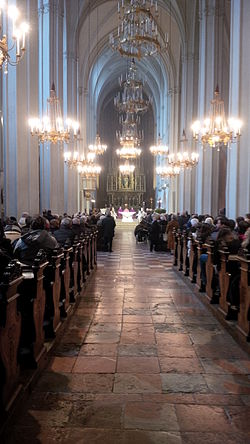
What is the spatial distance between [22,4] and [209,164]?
9.02 m

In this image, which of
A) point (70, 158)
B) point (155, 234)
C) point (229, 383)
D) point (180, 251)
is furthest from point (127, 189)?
point (229, 383)

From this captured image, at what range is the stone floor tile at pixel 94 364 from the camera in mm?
4410

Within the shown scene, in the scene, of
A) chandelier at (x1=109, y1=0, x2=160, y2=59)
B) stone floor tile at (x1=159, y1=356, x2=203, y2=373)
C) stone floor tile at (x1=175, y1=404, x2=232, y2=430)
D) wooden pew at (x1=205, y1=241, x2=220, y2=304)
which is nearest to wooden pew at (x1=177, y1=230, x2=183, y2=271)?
wooden pew at (x1=205, y1=241, x2=220, y2=304)

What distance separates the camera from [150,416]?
3.41 metres

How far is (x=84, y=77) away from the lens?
30797 mm

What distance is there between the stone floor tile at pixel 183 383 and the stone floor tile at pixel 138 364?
8.0 inches

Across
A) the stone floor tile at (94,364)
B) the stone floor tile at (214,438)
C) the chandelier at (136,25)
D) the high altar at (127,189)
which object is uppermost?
the chandelier at (136,25)

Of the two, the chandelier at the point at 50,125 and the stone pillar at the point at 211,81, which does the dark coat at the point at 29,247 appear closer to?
the chandelier at the point at 50,125

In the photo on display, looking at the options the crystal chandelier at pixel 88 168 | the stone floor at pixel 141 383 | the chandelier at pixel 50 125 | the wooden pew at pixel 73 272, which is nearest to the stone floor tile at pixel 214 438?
the stone floor at pixel 141 383

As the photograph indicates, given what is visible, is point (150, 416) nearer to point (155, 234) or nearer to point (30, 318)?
point (30, 318)

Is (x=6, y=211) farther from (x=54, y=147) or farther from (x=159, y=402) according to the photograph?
(x=159, y=402)

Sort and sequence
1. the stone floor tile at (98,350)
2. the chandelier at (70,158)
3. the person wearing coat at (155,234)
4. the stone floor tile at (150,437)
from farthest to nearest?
the chandelier at (70,158), the person wearing coat at (155,234), the stone floor tile at (98,350), the stone floor tile at (150,437)

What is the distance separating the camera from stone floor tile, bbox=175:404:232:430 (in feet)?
10.6

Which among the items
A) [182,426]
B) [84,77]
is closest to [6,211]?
[182,426]
